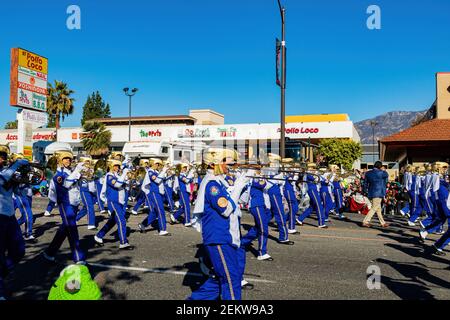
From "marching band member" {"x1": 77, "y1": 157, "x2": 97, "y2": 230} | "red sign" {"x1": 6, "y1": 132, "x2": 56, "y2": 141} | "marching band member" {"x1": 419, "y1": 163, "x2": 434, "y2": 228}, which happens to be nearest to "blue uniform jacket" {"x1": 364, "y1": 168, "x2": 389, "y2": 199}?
"marching band member" {"x1": 419, "y1": 163, "x2": 434, "y2": 228}

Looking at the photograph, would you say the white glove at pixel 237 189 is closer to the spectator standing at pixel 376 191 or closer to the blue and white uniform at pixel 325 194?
the blue and white uniform at pixel 325 194

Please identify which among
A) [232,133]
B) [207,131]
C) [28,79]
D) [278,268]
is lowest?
[278,268]

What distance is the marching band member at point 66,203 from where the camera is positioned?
686 cm

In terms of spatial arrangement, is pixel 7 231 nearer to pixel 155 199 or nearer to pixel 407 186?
pixel 155 199

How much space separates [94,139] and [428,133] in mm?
34589

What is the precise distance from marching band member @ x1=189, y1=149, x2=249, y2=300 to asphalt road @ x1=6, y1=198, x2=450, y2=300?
124 centimetres

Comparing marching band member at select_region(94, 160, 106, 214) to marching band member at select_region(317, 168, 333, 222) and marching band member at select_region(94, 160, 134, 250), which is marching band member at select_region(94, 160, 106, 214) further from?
marching band member at select_region(317, 168, 333, 222)

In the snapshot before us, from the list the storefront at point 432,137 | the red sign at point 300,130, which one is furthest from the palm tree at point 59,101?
the storefront at point 432,137

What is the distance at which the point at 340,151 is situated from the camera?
40031mm

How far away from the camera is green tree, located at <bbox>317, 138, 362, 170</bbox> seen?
40.0 m

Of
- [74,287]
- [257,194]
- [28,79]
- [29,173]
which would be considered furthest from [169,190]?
[28,79]

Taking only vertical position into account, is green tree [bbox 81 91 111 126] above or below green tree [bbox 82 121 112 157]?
above
